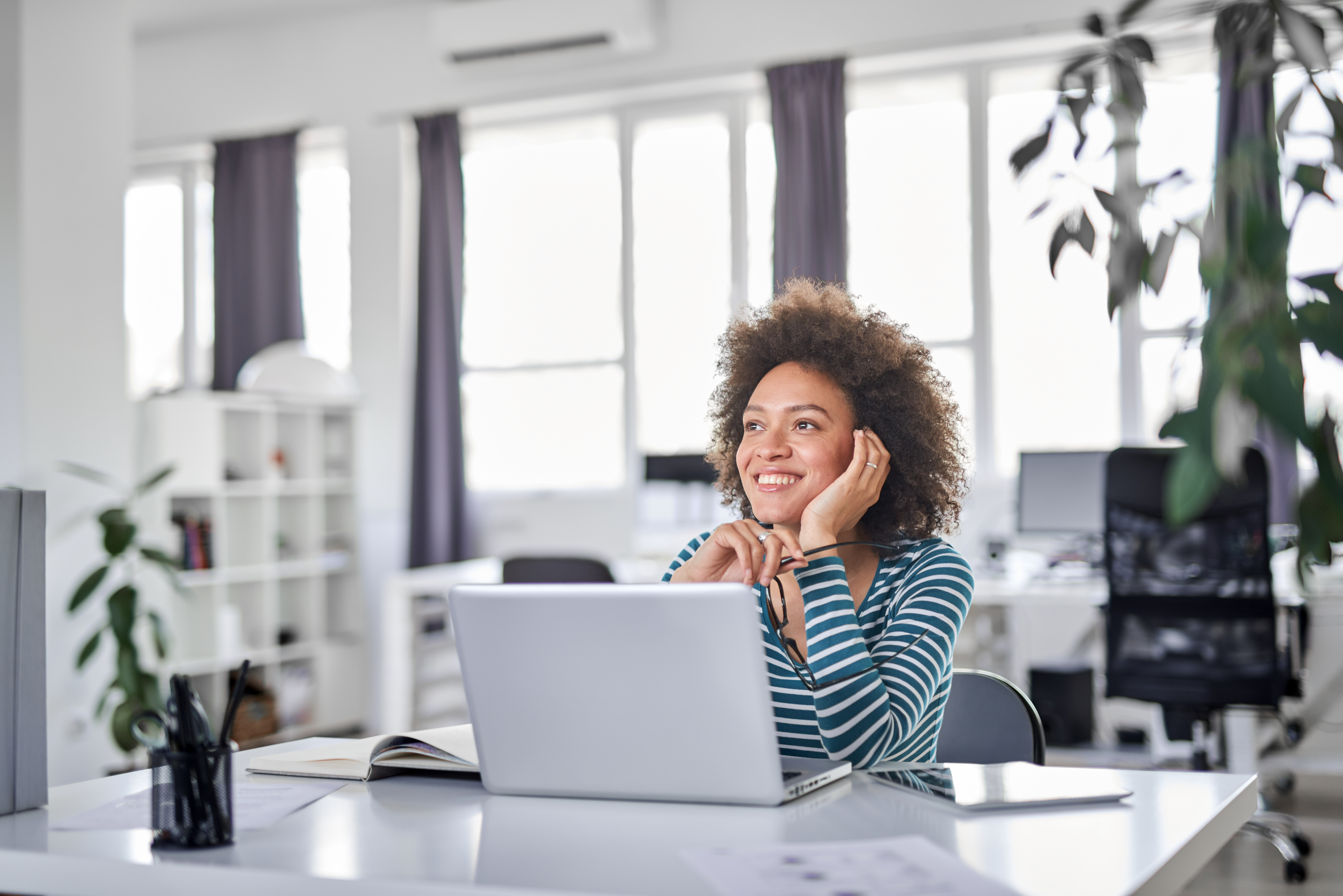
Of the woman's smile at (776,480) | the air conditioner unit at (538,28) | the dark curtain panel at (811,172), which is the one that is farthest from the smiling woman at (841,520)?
the air conditioner unit at (538,28)

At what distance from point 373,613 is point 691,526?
1725mm

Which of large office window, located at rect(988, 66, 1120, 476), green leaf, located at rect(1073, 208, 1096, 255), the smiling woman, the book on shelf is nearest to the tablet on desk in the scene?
the smiling woman

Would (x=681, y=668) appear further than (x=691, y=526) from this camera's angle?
No

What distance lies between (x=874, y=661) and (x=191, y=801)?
0.79 m

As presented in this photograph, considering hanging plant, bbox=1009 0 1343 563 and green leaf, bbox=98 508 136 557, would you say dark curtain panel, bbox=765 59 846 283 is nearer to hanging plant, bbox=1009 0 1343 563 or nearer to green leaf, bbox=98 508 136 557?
green leaf, bbox=98 508 136 557

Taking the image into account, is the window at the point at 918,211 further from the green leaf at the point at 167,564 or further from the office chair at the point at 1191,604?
the green leaf at the point at 167,564

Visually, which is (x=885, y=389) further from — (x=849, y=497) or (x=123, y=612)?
(x=123, y=612)

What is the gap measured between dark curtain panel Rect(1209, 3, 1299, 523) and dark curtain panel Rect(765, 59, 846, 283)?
4.35 meters

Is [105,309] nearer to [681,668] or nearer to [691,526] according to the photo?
[691,526]

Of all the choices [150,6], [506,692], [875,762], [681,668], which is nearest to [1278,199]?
[681,668]

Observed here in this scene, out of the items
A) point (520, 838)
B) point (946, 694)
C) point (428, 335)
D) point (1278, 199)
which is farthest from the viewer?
point (428, 335)

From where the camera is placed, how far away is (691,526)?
5.43 meters

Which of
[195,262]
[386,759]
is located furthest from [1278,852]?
[195,262]

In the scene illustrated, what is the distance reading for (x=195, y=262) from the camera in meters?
6.55
